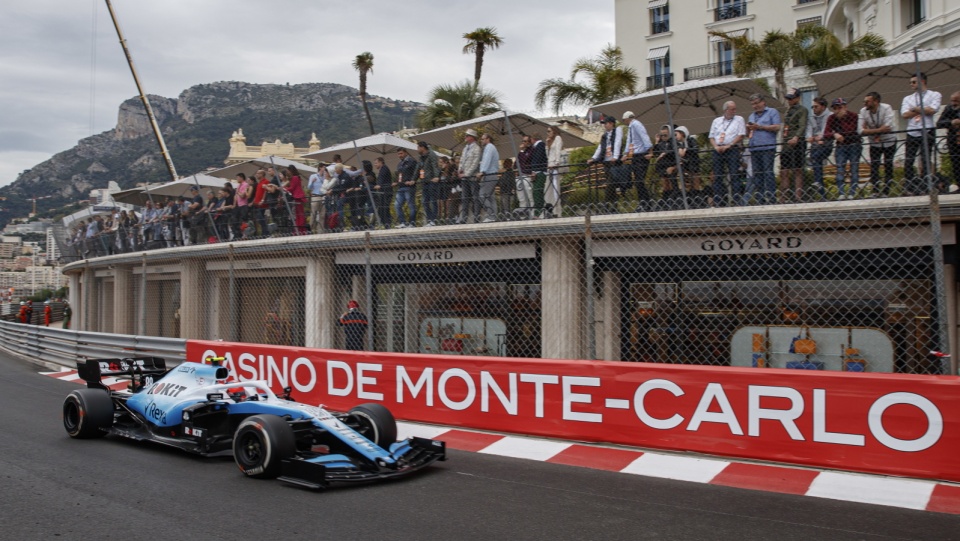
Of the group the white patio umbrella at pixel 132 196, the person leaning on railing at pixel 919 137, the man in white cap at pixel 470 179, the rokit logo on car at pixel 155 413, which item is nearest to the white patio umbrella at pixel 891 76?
the person leaning on railing at pixel 919 137

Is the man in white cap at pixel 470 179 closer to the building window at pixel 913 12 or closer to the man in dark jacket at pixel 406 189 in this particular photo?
the man in dark jacket at pixel 406 189

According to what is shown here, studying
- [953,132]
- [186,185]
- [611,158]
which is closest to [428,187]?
[611,158]

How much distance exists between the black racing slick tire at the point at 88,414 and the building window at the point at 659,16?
109ft

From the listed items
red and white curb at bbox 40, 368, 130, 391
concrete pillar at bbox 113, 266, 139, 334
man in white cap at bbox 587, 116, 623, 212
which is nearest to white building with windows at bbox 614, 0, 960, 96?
concrete pillar at bbox 113, 266, 139, 334

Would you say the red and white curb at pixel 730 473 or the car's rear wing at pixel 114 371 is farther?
the car's rear wing at pixel 114 371

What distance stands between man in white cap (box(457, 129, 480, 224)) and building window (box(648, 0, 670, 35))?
27.5m

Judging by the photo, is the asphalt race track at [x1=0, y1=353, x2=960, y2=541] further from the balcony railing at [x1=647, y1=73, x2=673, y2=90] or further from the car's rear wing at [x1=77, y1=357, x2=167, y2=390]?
the balcony railing at [x1=647, y1=73, x2=673, y2=90]

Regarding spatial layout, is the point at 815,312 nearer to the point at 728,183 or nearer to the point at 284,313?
the point at 728,183

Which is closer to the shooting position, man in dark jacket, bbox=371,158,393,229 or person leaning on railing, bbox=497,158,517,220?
person leaning on railing, bbox=497,158,517,220

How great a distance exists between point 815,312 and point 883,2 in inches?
891

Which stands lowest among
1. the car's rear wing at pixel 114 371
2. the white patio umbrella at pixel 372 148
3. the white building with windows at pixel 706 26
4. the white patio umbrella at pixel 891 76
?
the car's rear wing at pixel 114 371

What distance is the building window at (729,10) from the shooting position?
3478cm

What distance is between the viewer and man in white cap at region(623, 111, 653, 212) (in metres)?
9.85

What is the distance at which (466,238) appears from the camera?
434 inches
